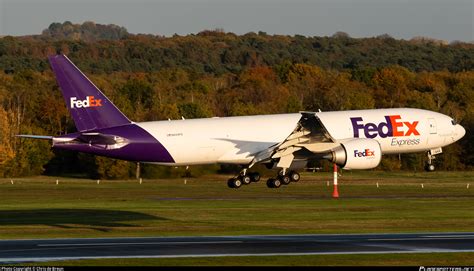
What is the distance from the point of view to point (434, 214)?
198ft

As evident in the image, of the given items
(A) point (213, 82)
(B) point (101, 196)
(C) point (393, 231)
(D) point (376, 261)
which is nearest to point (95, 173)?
(B) point (101, 196)

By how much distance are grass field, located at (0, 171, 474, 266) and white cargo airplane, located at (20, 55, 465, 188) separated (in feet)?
10.8

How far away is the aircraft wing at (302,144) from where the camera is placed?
6144 centimetres

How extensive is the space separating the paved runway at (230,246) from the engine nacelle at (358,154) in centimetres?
1222

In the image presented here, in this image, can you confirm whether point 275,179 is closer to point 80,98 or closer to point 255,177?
point 255,177

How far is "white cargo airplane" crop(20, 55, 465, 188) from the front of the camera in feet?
198

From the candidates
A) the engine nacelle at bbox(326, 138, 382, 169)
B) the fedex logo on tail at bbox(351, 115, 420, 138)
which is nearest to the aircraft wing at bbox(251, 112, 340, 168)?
the engine nacelle at bbox(326, 138, 382, 169)

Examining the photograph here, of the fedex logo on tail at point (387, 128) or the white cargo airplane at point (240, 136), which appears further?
the fedex logo on tail at point (387, 128)

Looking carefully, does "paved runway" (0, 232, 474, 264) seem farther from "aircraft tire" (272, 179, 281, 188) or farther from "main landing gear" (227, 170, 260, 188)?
"main landing gear" (227, 170, 260, 188)

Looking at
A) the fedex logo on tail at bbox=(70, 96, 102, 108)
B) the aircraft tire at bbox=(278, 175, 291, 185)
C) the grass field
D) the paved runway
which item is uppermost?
the fedex logo on tail at bbox=(70, 96, 102, 108)

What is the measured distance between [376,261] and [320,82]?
12506cm

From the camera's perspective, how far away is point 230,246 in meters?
42.5

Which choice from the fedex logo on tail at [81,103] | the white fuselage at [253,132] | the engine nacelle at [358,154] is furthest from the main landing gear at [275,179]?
the fedex logo on tail at [81,103]

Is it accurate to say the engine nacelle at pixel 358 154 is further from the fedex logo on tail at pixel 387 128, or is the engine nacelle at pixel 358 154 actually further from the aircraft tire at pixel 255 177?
the aircraft tire at pixel 255 177
